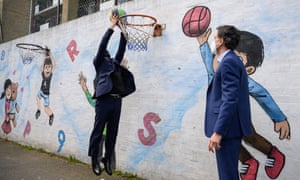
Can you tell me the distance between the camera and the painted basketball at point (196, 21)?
160 inches

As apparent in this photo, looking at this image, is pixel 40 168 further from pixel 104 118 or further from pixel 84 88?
pixel 104 118

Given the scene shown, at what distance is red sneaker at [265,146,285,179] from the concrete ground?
2.20 meters

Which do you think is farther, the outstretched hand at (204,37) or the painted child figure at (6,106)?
the painted child figure at (6,106)

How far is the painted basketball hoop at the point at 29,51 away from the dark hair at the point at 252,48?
4925 millimetres

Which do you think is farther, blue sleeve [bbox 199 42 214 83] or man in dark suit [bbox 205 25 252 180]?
blue sleeve [bbox 199 42 214 83]

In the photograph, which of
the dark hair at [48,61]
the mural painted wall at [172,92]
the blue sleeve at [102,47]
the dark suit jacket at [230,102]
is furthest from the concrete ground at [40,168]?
the dark suit jacket at [230,102]

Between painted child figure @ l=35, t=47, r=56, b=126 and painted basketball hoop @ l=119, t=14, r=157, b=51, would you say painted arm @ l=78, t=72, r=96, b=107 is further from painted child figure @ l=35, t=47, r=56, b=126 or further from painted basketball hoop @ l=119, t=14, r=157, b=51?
painted basketball hoop @ l=119, t=14, r=157, b=51

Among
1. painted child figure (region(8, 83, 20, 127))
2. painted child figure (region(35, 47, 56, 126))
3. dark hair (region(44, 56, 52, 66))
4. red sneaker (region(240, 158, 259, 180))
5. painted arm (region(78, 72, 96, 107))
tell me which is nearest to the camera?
red sneaker (region(240, 158, 259, 180))

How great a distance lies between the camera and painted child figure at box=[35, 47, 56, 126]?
6.80 metres

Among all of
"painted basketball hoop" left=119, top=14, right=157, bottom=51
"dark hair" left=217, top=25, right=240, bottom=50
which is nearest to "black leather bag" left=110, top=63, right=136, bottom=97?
"painted basketball hoop" left=119, top=14, right=157, bottom=51

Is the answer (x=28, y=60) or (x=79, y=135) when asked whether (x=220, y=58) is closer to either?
(x=79, y=135)

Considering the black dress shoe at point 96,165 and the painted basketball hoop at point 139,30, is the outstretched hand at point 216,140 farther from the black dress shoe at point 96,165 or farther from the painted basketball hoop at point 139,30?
the painted basketball hoop at point 139,30

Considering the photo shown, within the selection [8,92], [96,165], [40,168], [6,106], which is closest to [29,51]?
[8,92]

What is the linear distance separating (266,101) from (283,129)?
0.35 m
